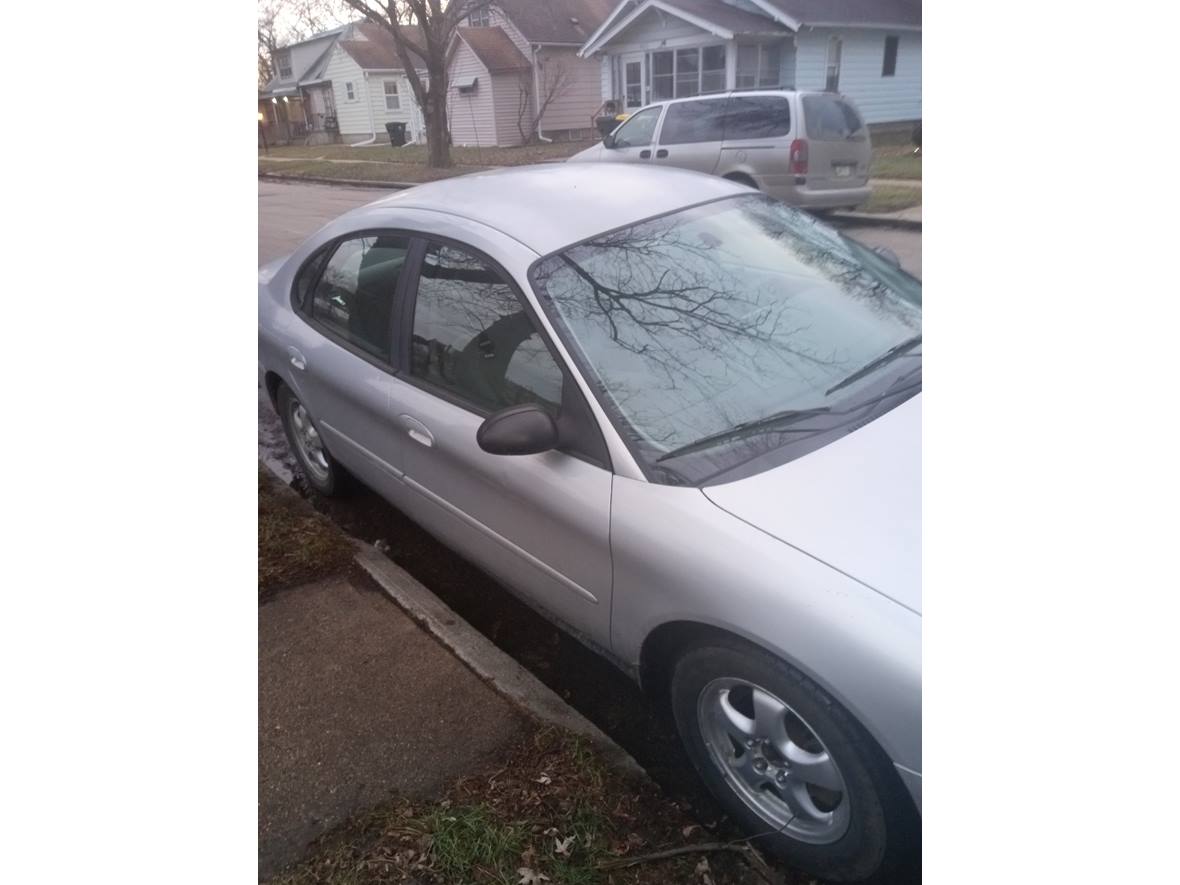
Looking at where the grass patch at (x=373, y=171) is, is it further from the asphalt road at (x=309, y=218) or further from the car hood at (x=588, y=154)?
the car hood at (x=588, y=154)

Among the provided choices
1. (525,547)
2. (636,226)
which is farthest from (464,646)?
(636,226)

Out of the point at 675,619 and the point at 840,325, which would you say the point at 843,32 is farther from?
the point at 675,619

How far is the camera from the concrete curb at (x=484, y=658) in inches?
80.1

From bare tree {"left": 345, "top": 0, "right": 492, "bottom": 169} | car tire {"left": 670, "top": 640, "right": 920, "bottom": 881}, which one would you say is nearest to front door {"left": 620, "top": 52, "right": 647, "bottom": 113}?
bare tree {"left": 345, "top": 0, "right": 492, "bottom": 169}

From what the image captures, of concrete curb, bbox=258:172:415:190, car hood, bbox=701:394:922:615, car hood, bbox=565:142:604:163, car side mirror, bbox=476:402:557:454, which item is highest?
car hood, bbox=565:142:604:163

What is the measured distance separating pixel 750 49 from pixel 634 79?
251 mm

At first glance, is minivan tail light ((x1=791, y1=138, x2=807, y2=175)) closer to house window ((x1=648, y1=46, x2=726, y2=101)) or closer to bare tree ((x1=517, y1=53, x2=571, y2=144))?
house window ((x1=648, y1=46, x2=726, y2=101))

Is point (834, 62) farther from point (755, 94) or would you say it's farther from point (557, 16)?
point (557, 16)

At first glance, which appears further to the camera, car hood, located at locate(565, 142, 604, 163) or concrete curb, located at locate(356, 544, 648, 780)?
concrete curb, located at locate(356, 544, 648, 780)

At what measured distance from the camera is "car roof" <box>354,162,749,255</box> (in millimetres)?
2066

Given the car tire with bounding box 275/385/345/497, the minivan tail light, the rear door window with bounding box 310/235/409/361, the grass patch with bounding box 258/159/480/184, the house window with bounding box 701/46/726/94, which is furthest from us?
the car tire with bounding box 275/385/345/497

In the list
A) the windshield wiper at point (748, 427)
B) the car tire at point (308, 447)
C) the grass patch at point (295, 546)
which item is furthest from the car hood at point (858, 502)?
the car tire at point (308, 447)

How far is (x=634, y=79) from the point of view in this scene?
5.41ft

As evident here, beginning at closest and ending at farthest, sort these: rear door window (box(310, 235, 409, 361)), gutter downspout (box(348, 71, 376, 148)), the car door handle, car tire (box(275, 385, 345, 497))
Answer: gutter downspout (box(348, 71, 376, 148)) → the car door handle → rear door window (box(310, 235, 409, 361)) → car tire (box(275, 385, 345, 497))
